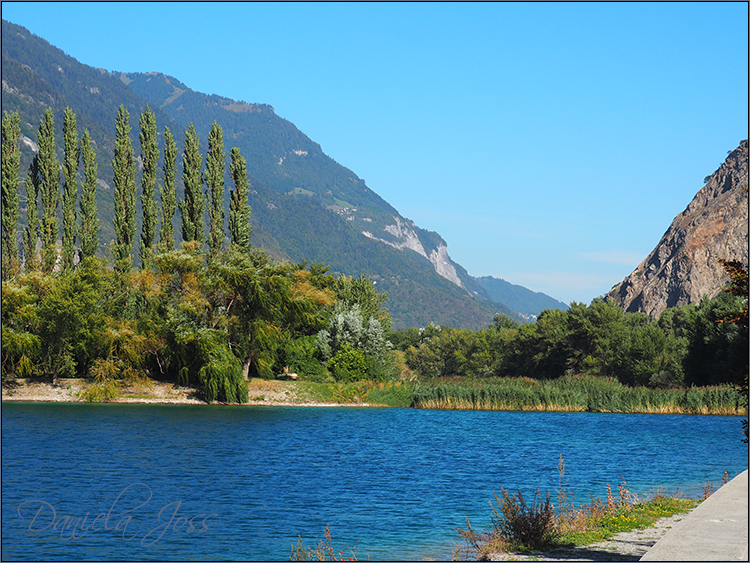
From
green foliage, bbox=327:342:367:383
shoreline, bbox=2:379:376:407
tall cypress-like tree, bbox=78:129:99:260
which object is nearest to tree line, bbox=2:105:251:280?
tall cypress-like tree, bbox=78:129:99:260

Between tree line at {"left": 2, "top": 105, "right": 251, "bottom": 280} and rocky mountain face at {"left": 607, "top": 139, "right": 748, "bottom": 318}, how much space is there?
330 ft

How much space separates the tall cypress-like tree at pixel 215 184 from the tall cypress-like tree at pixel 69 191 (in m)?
11.9

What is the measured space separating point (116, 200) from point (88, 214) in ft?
10.7

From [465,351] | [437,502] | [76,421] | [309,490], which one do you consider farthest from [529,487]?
[465,351]

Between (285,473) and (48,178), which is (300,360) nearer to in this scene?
(48,178)

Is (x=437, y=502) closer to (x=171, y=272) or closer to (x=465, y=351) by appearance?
(x=171, y=272)

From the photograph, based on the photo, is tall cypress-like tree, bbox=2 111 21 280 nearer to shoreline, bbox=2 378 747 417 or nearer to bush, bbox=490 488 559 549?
shoreline, bbox=2 378 747 417

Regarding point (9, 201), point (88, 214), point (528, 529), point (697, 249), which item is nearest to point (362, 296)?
point (88, 214)

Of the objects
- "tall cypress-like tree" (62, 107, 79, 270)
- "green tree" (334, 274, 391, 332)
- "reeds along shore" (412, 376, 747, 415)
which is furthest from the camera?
"green tree" (334, 274, 391, 332)

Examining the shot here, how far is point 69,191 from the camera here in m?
68.0

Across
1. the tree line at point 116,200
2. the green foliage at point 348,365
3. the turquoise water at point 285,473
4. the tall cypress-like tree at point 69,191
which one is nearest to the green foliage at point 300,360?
the green foliage at point 348,365

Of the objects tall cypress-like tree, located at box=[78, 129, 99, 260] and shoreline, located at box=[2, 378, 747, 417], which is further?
tall cypress-like tree, located at box=[78, 129, 99, 260]

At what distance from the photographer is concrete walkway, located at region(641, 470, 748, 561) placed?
34.1 feet

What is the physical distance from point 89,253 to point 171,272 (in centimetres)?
982
